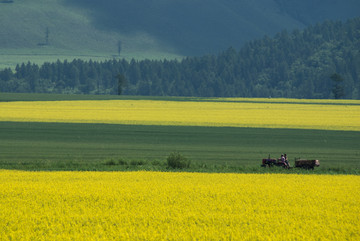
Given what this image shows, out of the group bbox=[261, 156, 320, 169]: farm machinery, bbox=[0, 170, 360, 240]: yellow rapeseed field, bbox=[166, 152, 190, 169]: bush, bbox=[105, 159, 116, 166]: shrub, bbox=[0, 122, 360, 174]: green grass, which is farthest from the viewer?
bbox=[105, 159, 116, 166]: shrub

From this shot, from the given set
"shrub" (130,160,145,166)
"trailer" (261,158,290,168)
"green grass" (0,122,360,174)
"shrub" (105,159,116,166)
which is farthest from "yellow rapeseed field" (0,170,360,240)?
"shrub" (130,160,145,166)

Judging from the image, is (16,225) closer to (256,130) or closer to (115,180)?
(115,180)

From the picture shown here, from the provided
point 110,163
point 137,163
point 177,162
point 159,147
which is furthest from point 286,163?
point 159,147

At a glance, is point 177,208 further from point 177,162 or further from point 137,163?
point 137,163

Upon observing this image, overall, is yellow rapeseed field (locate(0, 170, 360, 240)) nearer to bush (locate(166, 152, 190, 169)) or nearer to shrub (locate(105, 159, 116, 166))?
bush (locate(166, 152, 190, 169))

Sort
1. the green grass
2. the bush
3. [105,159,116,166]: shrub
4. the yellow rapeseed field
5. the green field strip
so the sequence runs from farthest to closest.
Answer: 1. the green field strip
2. [105,159,116,166]: shrub
3. the green grass
4. the bush
5. the yellow rapeseed field

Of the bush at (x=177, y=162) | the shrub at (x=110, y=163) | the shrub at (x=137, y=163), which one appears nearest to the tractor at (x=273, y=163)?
the bush at (x=177, y=162)

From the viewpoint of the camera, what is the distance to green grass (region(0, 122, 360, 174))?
4544cm

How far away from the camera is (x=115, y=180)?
35812mm

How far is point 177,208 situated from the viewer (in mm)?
26000

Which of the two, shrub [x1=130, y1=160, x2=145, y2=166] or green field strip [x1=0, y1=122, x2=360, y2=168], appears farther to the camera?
green field strip [x1=0, y1=122, x2=360, y2=168]

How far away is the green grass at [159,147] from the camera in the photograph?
1789 inches

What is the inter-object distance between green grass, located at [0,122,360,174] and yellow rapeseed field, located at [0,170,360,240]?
8055 mm

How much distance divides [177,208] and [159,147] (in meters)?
33.6
